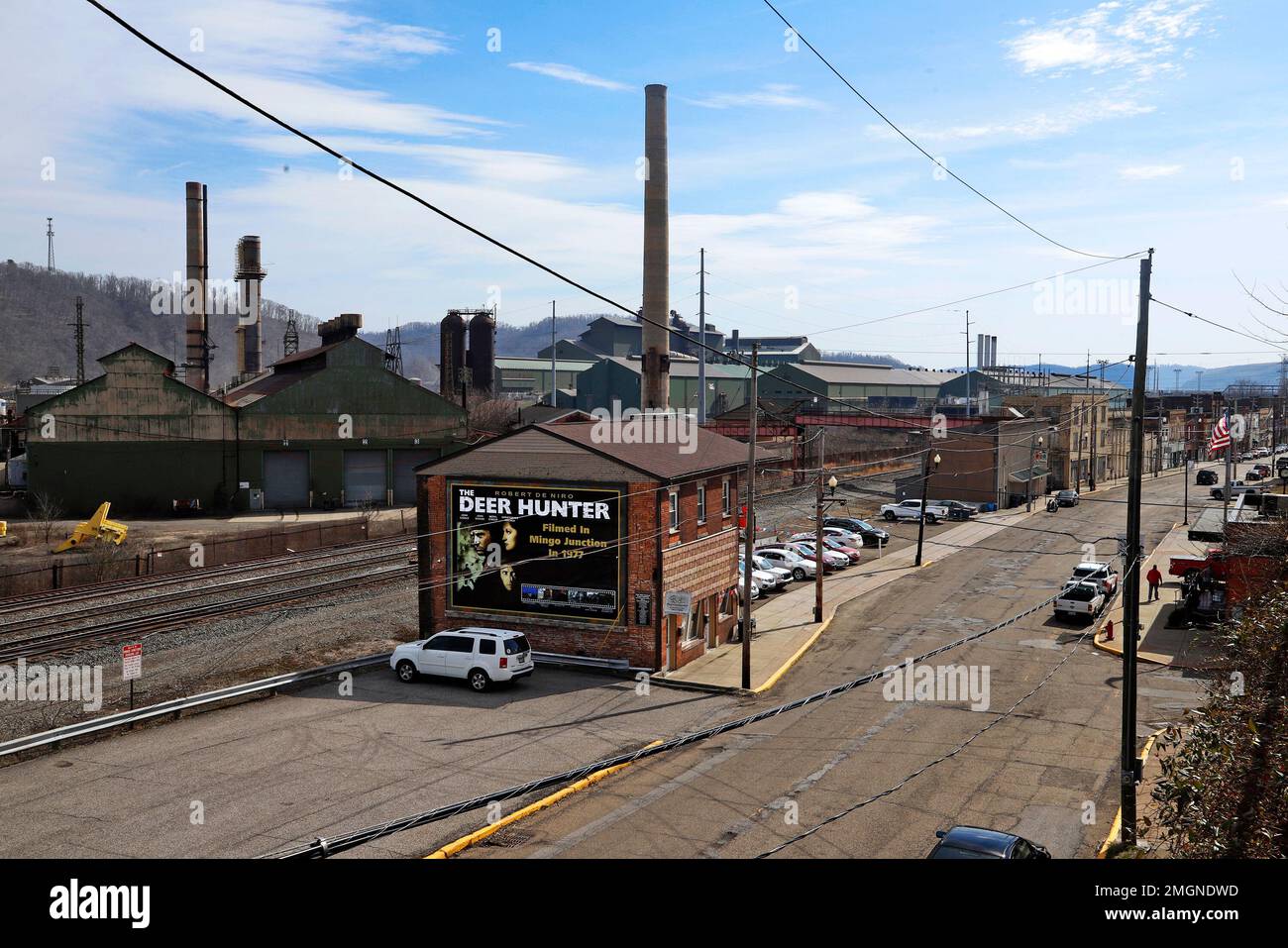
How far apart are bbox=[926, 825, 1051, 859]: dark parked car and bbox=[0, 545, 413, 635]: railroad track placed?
28.7 metres

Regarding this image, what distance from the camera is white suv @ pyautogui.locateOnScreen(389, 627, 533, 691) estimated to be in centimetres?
2672

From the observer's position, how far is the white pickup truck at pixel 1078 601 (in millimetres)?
38156

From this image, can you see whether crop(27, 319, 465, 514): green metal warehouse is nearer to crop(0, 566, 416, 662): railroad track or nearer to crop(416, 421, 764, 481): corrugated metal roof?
crop(0, 566, 416, 662): railroad track

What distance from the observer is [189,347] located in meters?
75.9

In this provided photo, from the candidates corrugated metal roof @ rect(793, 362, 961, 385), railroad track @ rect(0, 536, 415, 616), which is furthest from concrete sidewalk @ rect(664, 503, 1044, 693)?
corrugated metal roof @ rect(793, 362, 961, 385)

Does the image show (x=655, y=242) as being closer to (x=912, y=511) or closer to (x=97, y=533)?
(x=912, y=511)

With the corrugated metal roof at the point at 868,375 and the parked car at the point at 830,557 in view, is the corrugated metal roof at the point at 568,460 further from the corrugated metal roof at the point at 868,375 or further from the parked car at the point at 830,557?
the corrugated metal roof at the point at 868,375

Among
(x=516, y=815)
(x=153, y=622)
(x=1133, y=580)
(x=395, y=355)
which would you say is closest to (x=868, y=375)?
(x=395, y=355)

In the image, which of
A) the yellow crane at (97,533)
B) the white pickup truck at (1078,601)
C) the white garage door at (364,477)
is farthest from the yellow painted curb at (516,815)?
the white garage door at (364,477)

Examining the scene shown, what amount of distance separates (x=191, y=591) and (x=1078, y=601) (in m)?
33.8

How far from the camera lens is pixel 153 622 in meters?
32.0

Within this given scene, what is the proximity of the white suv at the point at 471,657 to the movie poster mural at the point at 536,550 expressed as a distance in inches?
104
